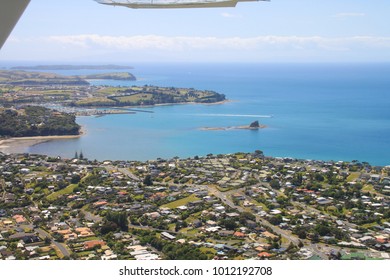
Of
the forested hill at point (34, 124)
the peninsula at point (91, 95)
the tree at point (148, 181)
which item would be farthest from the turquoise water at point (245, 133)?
the tree at point (148, 181)

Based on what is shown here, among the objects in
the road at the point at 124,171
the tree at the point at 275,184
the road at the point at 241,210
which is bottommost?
the road at the point at 124,171

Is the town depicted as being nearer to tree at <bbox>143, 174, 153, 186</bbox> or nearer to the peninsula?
tree at <bbox>143, 174, 153, 186</bbox>

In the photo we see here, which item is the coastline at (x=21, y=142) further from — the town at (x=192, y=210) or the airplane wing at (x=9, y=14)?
the airplane wing at (x=9, y=14)

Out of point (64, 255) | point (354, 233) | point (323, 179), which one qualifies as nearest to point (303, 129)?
point (323, 179)

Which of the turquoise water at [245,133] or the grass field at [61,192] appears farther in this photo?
the turquoise water at [245,133]

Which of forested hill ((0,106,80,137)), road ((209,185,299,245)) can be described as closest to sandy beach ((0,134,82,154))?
forested hill ((0,106,80,137))

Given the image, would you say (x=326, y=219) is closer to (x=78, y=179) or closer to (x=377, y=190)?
(x=377, y=190)

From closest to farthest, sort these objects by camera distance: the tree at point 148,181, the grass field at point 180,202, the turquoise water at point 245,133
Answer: the grass field at point 180,202, the tree at point 148,181, the turquoise water at point 245,133
